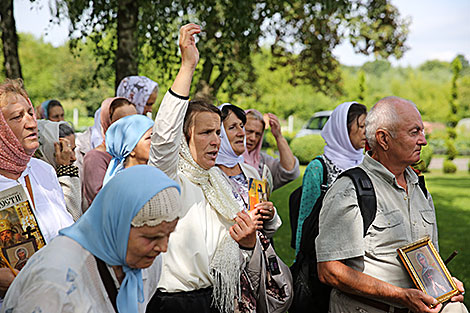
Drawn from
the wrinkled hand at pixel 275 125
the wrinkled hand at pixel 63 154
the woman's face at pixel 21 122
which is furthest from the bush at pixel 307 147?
the woman's face at pixel 21 122

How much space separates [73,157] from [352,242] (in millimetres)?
2787

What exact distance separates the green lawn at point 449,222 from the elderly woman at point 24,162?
5.21 m

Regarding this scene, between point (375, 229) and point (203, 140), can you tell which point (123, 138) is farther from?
point (375, 229)

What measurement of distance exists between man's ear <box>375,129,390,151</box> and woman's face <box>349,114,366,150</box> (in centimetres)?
165

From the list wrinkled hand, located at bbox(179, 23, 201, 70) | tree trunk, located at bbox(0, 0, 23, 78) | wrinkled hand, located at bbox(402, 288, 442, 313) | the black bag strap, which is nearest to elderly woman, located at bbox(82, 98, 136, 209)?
wrinkled hand, located at bbox(179, 23, 201, 70)

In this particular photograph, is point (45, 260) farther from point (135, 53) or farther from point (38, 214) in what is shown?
point (135, 53)

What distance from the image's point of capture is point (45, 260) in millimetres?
1775

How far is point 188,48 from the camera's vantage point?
2.90 m

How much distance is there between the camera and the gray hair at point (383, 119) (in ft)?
9.89

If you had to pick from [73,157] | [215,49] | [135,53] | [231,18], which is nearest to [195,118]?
[73,157]

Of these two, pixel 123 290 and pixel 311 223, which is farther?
pixel 311 223

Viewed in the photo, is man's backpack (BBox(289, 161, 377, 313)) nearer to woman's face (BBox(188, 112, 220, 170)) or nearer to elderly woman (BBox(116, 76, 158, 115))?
woman's face (BBox(188, 112, 220, 170))

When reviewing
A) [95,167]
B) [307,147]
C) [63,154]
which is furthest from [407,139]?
[307,147]

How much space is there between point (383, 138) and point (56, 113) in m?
5.66
